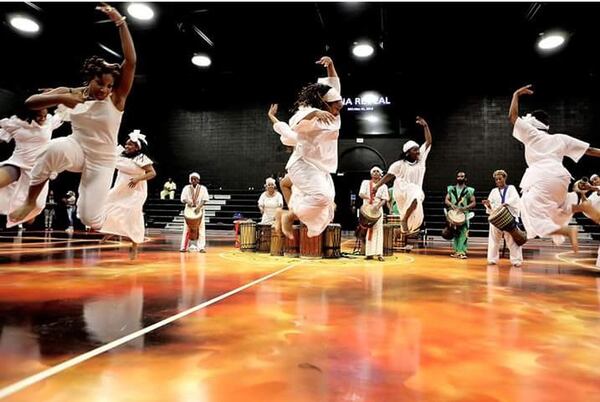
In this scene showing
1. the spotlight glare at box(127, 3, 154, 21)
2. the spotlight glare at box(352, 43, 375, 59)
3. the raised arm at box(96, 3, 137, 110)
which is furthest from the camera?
the spotlight glare at box(352, 43, 375, 59)

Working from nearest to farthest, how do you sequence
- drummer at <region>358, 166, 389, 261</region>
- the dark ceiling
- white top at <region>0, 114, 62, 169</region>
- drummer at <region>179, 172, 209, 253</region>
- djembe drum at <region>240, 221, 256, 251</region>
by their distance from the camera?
white top at <region>0, 114, 62, 169</region>
drummer at <region>358, 166, 389, 261</region>
drummer at <region>179, 172, 209, 253</region>
djembe drum at <region>240, 221, 256, 251</region>
the dark ceiling

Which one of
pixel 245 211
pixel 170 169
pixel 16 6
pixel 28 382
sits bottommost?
pixel 28 382

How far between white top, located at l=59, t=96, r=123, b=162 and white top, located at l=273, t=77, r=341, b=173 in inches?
68.1

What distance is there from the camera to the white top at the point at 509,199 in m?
6.36

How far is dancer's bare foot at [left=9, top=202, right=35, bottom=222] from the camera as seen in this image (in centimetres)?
334

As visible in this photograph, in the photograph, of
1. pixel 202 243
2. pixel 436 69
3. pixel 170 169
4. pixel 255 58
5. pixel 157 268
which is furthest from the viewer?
pixel 170 169

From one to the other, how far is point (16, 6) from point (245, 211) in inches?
351

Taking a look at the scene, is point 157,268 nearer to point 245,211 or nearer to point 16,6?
point 16,6

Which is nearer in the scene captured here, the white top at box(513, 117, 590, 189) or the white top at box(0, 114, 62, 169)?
the white top at box(513, 117, 590, 189)

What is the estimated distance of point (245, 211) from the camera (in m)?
15.4

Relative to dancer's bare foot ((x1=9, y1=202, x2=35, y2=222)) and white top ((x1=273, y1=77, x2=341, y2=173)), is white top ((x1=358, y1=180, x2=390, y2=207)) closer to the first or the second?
white top ((x1=273, y1=77, x2=341, y2=173))

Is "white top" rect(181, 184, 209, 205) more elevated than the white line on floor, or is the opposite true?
"white top" rect(181, 184, 209, 205)

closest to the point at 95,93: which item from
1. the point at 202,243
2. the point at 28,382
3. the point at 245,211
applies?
the point at 28,382

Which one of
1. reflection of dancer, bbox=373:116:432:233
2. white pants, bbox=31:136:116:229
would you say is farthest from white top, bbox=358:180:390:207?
white pants, bbox=31:136:116:229
